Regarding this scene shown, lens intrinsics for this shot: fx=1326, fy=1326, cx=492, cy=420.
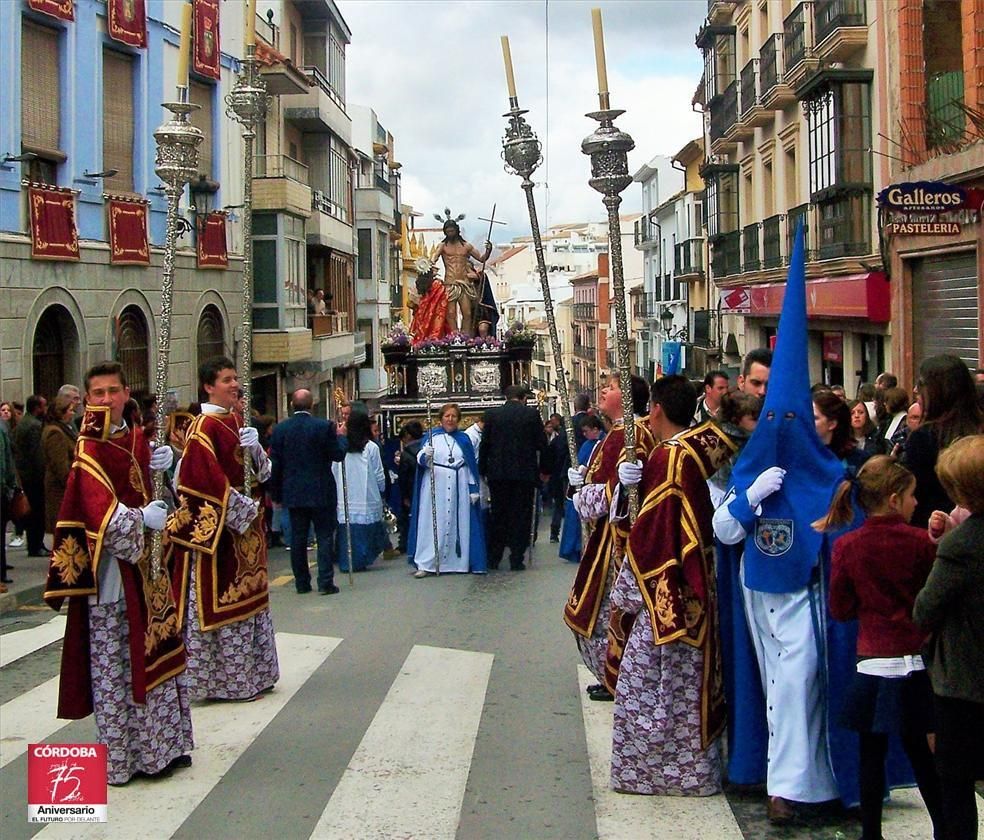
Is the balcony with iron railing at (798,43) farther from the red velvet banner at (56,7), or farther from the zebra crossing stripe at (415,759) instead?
the zebra crossing stripe at (415,759)

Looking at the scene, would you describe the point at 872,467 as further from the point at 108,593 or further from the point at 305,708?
the point at 305,708

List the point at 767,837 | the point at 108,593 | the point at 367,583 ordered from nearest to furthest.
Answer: the point at 767,837
the point at 108,593
the point at 367,583

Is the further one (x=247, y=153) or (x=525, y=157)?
(x=525, y=157)

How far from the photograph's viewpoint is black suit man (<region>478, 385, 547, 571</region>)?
42.1 feet

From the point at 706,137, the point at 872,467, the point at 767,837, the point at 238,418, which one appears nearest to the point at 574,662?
the point at 238,418

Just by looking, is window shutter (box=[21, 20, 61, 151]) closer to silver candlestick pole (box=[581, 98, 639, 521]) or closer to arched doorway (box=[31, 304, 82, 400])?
Result: arched doorway (box=[31, 304, 82, 400])

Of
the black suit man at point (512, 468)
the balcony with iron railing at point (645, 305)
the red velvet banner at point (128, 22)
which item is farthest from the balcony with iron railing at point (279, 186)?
the balcony with iron railing at point (645, 305)

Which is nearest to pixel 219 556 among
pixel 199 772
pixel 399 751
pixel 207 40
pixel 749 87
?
pixel 199 772

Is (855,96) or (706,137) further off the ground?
(706,137)

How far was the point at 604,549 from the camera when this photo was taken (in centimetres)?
691

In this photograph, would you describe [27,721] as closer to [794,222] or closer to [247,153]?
[247,153]

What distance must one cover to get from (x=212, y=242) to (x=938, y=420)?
20.3 meters

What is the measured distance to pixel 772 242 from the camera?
27094 millimetres

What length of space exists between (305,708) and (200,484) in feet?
4.41
